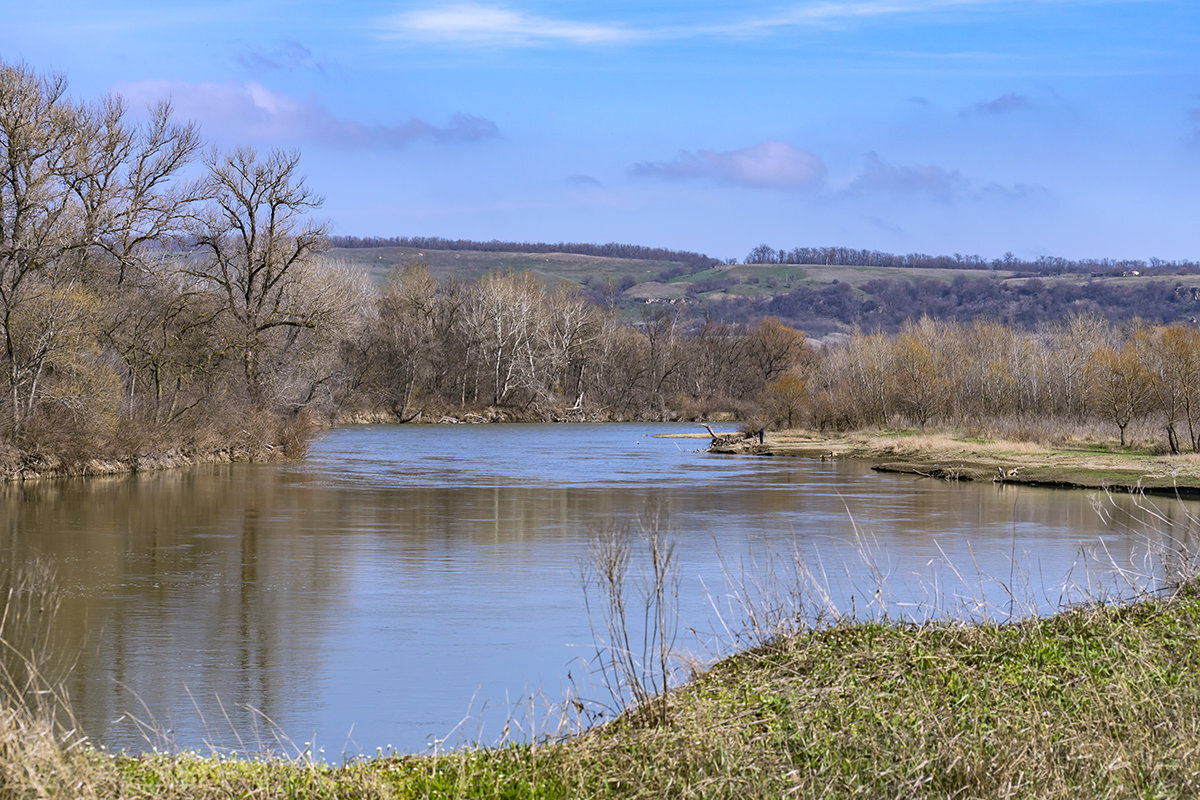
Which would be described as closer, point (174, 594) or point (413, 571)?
point (174, 594)

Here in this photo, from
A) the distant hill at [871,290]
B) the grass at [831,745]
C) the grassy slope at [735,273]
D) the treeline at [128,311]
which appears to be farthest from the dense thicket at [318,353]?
the grassy slope at [735,273]

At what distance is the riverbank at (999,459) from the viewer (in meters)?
32.8

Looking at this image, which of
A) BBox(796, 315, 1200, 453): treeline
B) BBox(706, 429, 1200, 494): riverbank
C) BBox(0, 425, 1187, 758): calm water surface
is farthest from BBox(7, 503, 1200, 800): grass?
BBox(796, 315, 1200, 453): treeline

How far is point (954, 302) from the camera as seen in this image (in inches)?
6683

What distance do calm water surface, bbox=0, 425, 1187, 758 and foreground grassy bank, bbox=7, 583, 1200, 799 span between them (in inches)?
66.3

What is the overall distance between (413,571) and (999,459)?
28.3 m

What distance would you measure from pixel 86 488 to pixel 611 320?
71846mm

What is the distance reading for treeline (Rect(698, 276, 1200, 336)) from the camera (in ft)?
508

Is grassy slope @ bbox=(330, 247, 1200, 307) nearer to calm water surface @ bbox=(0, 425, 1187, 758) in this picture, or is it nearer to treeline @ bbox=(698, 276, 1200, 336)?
treeline @ bbox=(698, 276, 1200, 336)

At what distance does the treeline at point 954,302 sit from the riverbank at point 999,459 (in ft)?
339

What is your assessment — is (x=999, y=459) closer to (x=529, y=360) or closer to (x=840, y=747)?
(x=840, y=747)

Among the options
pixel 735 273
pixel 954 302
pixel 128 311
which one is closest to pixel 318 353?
pixel 128 311

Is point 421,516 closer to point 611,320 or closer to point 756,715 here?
point 756,715

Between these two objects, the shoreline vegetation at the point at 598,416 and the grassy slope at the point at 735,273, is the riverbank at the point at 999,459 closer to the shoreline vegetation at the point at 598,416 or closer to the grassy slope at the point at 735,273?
the shoreline vegetation at the point at 598,416
